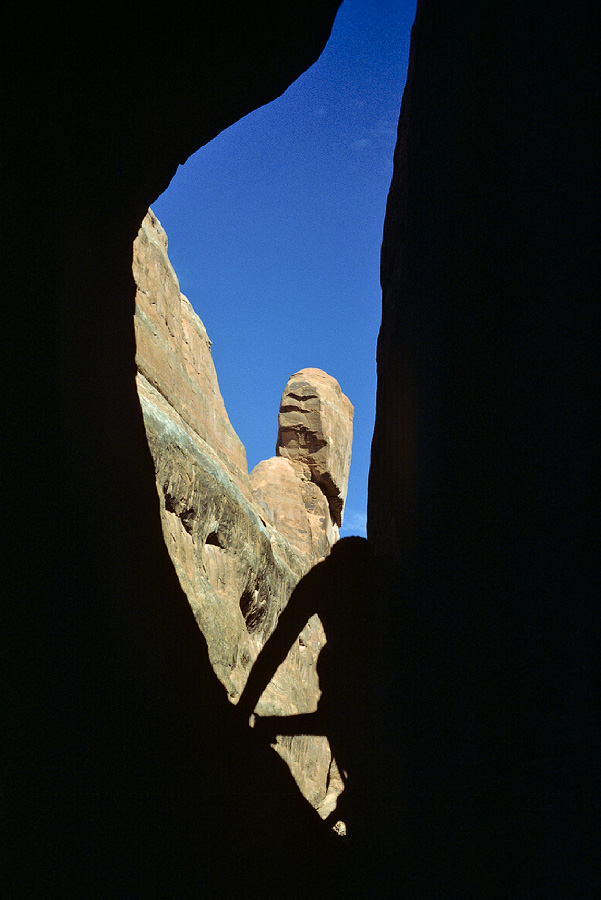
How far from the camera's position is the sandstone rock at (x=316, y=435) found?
75.3 feet

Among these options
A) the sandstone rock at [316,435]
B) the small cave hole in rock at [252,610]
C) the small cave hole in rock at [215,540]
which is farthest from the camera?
the sandstone rock at [316,435]

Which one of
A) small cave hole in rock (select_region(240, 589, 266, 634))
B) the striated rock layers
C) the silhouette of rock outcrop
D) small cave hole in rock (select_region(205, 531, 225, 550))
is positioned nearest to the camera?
the silhouette of rock outcrop

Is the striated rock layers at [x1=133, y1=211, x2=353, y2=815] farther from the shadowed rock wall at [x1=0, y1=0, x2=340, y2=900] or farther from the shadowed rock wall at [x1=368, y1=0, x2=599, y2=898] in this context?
the shadowed rock wall at [x1=368, y1=0, x2=599, y2=898]

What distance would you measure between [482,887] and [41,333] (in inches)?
194

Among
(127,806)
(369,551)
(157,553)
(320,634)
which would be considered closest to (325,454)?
(320,634)

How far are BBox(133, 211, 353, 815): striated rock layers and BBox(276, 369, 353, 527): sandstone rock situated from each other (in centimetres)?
862

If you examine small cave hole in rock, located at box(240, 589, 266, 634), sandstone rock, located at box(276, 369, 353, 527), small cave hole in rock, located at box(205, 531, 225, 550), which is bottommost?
small cave hole in rock, located at box(240, 589, 266, 634)

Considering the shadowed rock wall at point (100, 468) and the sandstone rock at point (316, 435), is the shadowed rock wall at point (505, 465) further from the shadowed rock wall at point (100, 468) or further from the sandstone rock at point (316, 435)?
the sandstone rock at point (316, 435)

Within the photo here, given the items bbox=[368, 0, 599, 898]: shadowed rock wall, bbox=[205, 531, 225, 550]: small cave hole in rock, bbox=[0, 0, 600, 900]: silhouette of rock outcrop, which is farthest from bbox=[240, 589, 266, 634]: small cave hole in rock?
bbox=[368, 0, 599, 898]: shadowed rock wall

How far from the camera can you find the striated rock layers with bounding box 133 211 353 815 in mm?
7980

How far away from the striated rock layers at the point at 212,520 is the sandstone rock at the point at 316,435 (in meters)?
8.62

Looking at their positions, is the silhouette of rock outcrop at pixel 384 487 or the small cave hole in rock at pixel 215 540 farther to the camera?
the small cave hole in rock at pixel 215 540

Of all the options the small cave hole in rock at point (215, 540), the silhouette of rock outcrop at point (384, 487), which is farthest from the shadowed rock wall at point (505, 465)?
the small cave hole in rock at point (215, 540)

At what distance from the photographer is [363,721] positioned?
29.8 ft
